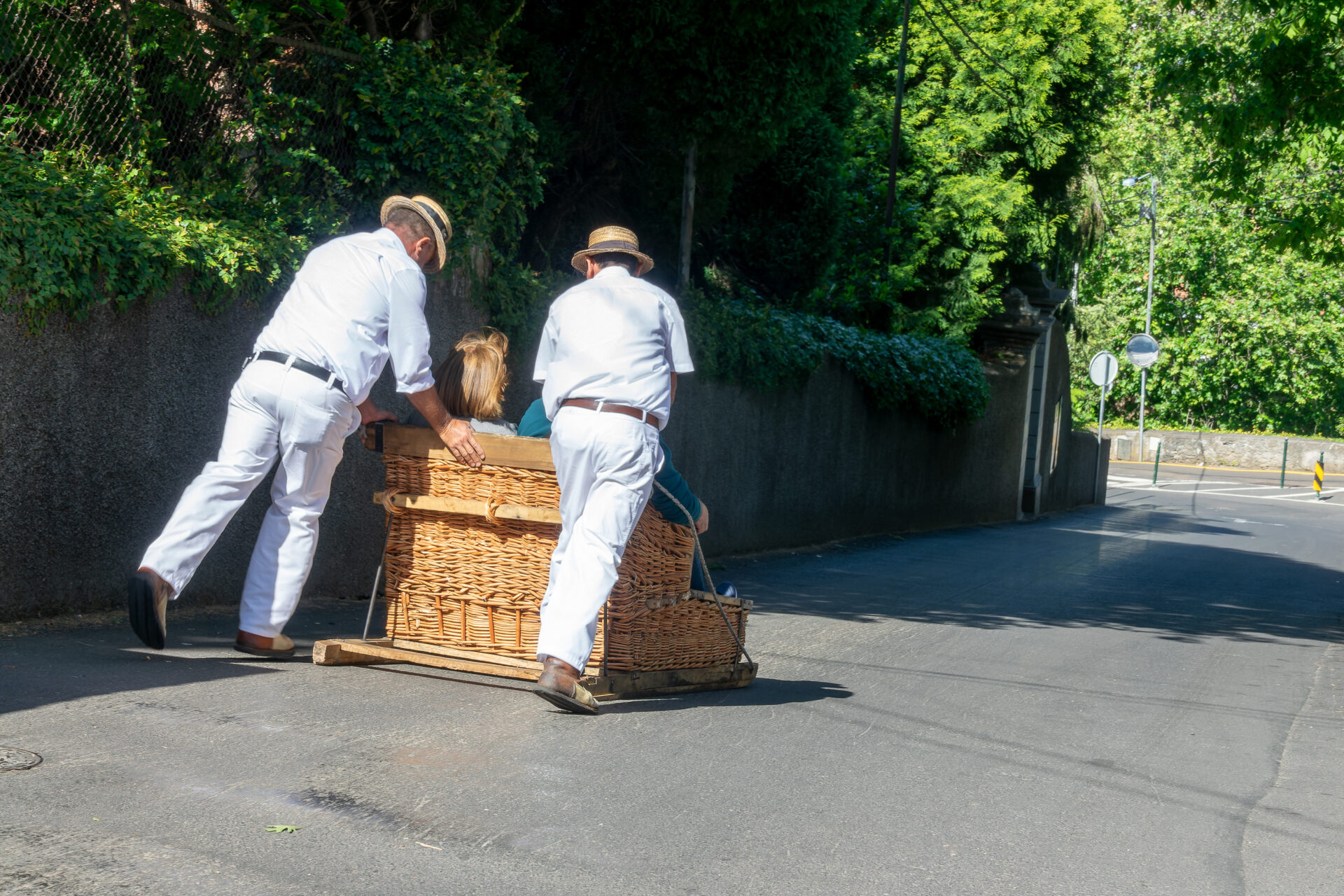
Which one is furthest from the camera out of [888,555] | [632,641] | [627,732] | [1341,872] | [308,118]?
Result: [888,555]

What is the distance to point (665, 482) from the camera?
5.32m

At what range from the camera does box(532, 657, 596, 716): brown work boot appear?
4.79m

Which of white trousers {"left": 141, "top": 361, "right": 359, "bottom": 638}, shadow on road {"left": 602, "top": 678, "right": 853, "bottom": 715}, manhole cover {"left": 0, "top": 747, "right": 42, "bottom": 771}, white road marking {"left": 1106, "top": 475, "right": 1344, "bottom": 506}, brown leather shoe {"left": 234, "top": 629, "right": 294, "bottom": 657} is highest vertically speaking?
white trousers {"left": 141, "top": 361, "right": 359, "bottom": 638}

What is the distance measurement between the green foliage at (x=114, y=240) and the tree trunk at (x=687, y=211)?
238 inches

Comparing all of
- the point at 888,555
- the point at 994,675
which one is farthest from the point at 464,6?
the point at 888,555

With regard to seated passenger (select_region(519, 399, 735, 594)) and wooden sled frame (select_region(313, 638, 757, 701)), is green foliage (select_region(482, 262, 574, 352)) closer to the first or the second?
seated passenger (select_region(519, 399, 735, 594))

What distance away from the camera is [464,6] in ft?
28.0

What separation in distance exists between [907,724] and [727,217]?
37.4 ft

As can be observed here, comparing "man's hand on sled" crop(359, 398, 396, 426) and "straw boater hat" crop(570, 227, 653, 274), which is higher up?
"straw boater hat" crop(570, 227, 653, 274)

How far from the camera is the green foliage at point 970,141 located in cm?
2127

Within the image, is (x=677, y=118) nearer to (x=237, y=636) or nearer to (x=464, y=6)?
(x=464, y=6)

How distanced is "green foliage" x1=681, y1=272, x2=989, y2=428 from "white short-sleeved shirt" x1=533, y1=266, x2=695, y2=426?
5739 mm

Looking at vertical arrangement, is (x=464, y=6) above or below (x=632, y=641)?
above

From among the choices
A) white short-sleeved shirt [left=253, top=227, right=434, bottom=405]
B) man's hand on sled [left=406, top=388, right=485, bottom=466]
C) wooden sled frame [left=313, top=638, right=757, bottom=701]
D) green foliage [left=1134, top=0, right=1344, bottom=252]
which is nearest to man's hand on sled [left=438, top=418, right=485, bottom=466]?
man's hand on sled [left=406, top=388, right=485, bottom=466]
